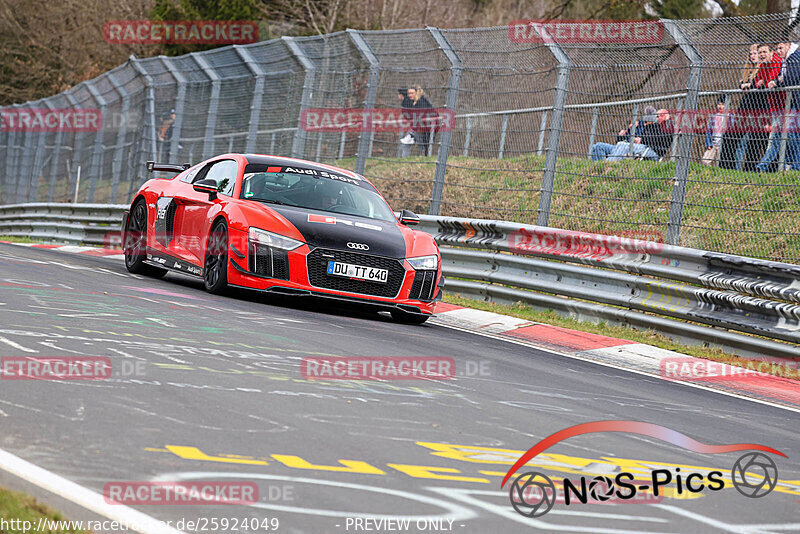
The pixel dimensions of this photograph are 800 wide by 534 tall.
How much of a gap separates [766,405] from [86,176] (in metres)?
19.4

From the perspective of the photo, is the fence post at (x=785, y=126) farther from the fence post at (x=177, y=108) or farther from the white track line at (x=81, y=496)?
the fence post at (x=177, y=108)

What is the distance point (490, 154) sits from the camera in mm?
12484

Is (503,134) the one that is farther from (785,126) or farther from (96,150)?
(96,150)

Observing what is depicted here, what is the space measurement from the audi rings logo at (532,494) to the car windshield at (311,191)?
6144mm

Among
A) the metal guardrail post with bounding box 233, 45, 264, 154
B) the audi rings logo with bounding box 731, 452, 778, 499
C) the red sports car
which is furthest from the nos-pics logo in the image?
the metal guardrail post with bounding box 233, 45, 264, 154

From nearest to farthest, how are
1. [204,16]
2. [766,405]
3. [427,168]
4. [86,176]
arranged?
[766,405] → [427,168] → [86,176] → [204,16]

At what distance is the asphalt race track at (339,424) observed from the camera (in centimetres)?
358

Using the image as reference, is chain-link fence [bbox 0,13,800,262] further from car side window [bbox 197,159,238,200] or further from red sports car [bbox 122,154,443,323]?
car side window [bbox 197,159,238,200]

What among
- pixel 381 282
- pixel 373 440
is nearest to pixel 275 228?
pixel 381 282

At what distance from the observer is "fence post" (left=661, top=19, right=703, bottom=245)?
1037 cm

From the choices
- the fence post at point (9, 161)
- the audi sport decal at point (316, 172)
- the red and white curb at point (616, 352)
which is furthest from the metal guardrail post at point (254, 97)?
the fence post at point (9, 161)

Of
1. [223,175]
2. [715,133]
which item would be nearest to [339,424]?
[223,175]

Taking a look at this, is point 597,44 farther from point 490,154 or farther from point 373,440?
point 373,440

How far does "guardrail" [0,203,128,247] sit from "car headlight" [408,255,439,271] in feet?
28.7
